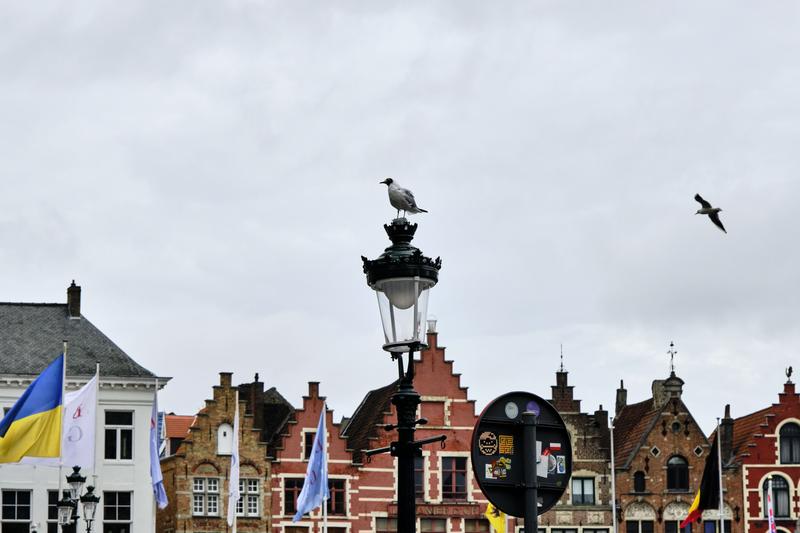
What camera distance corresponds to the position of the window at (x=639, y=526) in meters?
62.9

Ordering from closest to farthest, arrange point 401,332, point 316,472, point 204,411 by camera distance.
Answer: point 401,332 < point 316,472 < point 204,411

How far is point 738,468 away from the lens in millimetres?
63844

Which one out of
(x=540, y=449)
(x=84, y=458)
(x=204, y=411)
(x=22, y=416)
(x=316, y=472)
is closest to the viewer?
(x=540, y=449)

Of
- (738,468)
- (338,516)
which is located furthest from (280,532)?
(738,468)

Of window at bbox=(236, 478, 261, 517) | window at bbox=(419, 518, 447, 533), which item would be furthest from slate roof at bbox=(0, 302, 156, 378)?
window at bbox=(419, 518, 447, 533)

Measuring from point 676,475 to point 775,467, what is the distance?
14.1 feet

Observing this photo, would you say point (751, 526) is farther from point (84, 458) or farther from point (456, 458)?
point (84, 458)

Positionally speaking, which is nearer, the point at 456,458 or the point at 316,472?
the point at 316,472

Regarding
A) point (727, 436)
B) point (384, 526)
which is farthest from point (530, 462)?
point (727, 436)

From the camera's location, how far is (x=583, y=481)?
6328cm

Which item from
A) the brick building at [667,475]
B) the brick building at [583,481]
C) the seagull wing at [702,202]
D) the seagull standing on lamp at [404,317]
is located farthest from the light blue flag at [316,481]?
the seagull standing on lamp at [404,317]

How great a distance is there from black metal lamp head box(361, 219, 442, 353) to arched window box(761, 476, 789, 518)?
5350 cm

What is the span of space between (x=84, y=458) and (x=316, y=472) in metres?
13.1

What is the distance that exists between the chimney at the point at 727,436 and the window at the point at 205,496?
22186 millimetres
